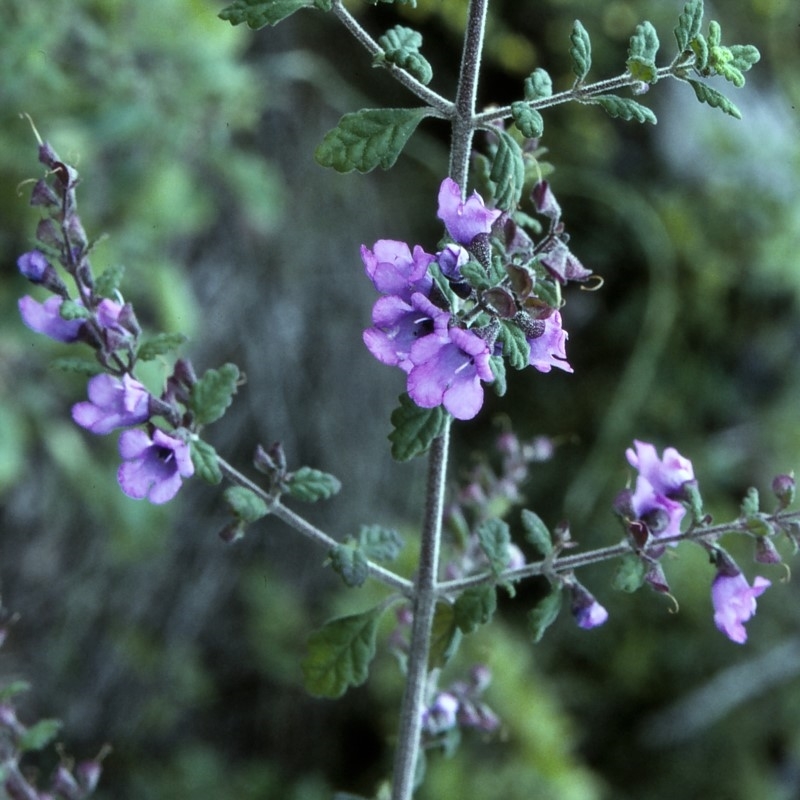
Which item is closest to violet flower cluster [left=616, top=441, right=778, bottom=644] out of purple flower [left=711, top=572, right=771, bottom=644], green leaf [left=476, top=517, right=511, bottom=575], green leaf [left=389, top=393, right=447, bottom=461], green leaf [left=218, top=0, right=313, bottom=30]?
purple flower [left=711, top=572, right=771, bottom=644]

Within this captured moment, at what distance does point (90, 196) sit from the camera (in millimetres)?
2783

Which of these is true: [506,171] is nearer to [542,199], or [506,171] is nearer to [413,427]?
[542,199]

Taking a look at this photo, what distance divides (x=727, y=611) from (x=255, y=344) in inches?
94.7

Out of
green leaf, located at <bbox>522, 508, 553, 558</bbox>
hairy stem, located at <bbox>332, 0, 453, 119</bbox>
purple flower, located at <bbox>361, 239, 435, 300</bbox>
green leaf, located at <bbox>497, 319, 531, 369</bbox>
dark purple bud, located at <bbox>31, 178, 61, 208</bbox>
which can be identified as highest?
hairy stem, located at <bbox>332, 0, 453, 119</bbox>

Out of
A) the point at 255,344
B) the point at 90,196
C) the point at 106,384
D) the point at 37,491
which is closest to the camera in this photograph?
the point at 106,384

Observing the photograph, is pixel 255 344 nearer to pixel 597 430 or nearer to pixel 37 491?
pixel 37 491

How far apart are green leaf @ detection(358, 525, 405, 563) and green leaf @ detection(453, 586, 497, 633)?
146 millimetres

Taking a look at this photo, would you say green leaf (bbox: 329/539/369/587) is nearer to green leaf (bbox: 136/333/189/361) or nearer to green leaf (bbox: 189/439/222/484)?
green leaf (bbox: 189/439/222/484)

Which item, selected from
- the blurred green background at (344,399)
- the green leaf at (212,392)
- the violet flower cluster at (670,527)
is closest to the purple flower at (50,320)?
the green leaf at (212,392)

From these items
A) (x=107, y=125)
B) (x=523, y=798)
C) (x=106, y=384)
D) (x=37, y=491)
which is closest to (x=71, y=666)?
(x=37, y=491)

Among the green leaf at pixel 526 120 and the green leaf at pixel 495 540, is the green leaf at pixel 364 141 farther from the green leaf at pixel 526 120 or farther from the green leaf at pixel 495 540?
the green leaf at pixel 495 540

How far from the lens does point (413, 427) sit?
0.98m

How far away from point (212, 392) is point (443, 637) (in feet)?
1.24

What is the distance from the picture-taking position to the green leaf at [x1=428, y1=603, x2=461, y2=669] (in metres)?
1.17
